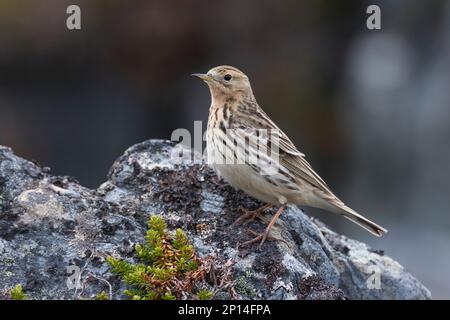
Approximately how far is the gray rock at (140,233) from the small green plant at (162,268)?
0.16 m

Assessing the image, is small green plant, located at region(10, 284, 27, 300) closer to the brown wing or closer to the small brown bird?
the small brown bird

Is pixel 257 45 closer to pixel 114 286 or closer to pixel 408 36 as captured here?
pixel 408 36

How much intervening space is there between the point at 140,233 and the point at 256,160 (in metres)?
1.59

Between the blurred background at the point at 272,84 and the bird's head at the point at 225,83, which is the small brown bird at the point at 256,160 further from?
the blurred background at the point at 272,84

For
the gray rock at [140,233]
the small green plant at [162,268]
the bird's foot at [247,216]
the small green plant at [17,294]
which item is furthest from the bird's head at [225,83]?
the small green plant at [17,294]

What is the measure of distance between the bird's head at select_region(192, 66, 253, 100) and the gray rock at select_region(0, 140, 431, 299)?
0.83 m

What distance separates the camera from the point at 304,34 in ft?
72.1

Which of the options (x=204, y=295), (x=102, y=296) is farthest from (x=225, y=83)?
(x=102, y=296)

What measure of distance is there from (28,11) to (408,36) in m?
9.25

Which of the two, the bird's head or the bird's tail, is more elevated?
the bird's head

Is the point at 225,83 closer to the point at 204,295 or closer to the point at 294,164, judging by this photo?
the point at 294,164

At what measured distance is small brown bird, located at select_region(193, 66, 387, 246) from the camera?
8680 millimetres

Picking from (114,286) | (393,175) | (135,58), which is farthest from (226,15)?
(114,286)

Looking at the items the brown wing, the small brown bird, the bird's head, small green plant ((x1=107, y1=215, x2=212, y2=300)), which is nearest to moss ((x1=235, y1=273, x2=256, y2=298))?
small green plant ((x1=107, y1=215, x2=212, y2=300))
